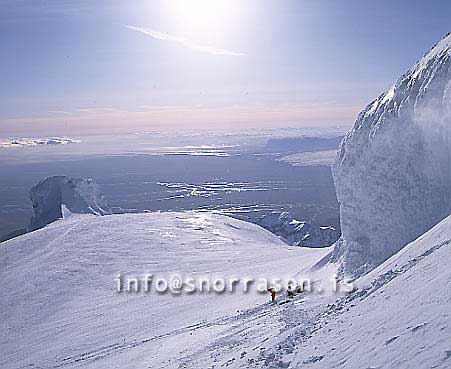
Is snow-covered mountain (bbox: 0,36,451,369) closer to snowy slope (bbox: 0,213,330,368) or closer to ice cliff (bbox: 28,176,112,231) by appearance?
snowy slope (bbox: 0,213,330,368)

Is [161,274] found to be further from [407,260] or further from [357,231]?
[407,260]

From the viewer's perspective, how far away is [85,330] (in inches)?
796

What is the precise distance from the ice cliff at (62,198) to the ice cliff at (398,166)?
59760 mm

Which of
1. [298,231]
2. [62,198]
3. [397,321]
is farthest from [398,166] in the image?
[62,198]

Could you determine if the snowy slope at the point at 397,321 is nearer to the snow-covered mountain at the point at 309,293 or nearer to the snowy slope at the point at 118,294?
the snow-covered mountain at the point at 309,293

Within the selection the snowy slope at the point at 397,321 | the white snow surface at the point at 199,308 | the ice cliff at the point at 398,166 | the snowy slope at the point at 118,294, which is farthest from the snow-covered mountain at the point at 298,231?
the snowy slope at the point at 397,321

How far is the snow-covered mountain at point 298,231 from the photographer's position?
62.6 m

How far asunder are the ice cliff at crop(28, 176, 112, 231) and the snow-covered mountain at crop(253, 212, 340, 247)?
2513 cm

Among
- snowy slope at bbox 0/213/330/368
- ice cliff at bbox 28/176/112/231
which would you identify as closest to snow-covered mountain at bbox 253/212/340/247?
snowy slope at bbox 0/213/330/368

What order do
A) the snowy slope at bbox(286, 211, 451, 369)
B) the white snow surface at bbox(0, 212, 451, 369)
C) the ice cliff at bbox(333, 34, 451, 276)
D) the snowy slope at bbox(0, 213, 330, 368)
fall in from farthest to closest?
the snowy slope at bbox(0, 213, 330, 368)
the ice cliff at bbox(333, 34, 451, 276)
the white snow surface at bbox(0, 212, 451, 369)
the snowy slope at bbox(286, 211, 451, 369)

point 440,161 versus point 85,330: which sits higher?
point 440,161

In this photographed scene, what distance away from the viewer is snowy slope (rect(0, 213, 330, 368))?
16.5 metres

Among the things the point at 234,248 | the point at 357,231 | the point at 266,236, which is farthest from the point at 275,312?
the point at 266,236

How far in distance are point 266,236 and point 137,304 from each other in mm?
25536
